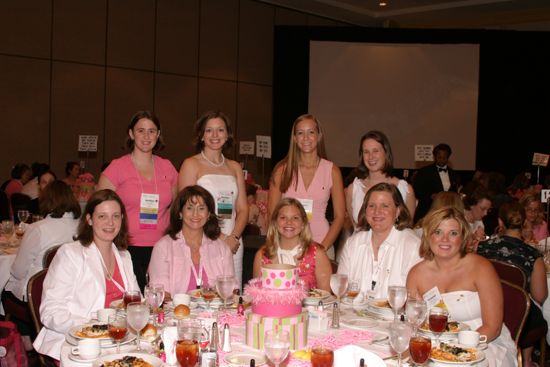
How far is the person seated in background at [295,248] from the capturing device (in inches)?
156

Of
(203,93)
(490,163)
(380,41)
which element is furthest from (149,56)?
(490,163)

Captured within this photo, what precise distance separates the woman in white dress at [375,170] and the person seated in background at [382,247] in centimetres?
53

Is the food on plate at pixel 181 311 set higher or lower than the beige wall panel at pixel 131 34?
lower

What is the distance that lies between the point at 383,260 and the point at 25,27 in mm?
8444

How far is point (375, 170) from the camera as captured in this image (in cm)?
A: 452

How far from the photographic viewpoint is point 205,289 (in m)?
3.05

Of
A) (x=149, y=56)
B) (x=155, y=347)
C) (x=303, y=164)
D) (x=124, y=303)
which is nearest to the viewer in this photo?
(x=155, y=347)

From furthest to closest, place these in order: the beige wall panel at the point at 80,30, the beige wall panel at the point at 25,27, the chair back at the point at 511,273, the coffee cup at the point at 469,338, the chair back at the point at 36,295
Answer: the beige wall panel at the point at 80,30
the beige wall panel at the point at 25,27
the chair back at the point at 511,273
the chair back at the point at 36,295
the coffee cup at the point at 469,338

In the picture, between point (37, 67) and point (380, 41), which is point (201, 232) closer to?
point (37, 67)

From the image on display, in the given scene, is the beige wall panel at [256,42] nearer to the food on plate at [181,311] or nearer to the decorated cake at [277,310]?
the food on plate at [181,311]

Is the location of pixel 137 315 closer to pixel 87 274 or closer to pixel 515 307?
pixel 87 274

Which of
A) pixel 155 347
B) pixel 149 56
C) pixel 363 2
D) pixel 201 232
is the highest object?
pixel 363 2

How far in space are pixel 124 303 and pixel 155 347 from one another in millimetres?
391

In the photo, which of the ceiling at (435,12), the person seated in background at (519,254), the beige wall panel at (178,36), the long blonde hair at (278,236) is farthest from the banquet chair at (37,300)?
the ceiling at (435,12)
